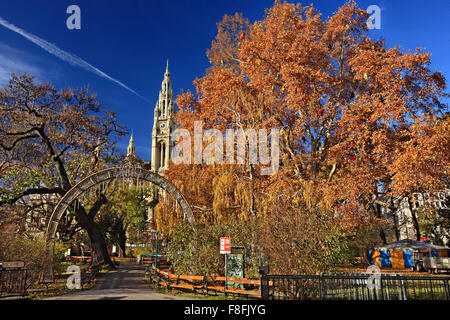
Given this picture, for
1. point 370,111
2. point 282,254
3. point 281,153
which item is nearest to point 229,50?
point 281,153

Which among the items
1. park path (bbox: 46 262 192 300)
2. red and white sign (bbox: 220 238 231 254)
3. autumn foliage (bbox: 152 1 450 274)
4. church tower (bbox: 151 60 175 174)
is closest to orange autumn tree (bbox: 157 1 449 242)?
autumn foliage (bbox: 152 1 450 274)

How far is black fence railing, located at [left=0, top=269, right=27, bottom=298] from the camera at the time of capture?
1105 cm

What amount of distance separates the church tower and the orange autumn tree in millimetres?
65541

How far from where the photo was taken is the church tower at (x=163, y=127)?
295 ft

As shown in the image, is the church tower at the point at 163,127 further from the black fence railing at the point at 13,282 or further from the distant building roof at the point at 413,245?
the black fence railing at the point at 13,282

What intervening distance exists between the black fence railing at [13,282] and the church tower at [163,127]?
7655 cm

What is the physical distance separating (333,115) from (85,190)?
15628 millimetres

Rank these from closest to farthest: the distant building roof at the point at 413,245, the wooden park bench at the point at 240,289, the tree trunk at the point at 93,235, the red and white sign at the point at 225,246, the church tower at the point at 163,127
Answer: the wooden park bench at the point at 240,289, the red and white sign at the point at 225,246, the distant building roof at the point at 413,245, the tree trunk at the point at 93,235, the church tower at the point at 163,127

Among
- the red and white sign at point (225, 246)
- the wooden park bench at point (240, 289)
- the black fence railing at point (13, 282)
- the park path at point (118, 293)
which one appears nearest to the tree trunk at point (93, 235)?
the park path at point (118, 293)

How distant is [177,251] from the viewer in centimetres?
1572

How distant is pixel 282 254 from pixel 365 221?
10248 millimetres

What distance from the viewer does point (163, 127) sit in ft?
304

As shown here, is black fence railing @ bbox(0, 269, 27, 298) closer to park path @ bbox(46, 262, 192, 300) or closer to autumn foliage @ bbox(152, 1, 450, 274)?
park path @ bbox(46, 262, 192, 300)
